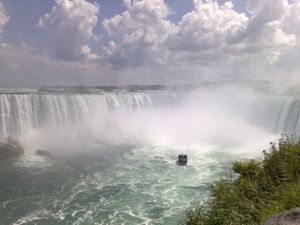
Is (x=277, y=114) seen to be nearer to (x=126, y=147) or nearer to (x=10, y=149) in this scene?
(x=126, y=147)

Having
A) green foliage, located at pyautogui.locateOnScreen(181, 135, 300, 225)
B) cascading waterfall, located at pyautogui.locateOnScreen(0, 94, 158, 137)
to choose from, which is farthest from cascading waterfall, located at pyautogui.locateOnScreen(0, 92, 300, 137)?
green foliage, located at pyautogui.locateOnScreen(181, 135, 300, 225)

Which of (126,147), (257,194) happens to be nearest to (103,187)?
(257,194)

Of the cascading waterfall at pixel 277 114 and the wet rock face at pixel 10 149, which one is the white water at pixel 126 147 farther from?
the wet rock face at pixel 10 149

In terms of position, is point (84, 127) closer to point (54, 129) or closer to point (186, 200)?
point (54, 129)

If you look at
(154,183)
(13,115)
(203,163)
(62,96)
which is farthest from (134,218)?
(62,96)

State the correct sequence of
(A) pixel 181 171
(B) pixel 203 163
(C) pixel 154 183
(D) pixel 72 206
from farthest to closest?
1. (B) pixel 203 163
2. (A) pixel 181 171
3. (C) pixel 154 183
4. (D) pixel 72 206

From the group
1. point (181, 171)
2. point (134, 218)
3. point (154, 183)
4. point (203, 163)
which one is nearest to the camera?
point (134, 218)
